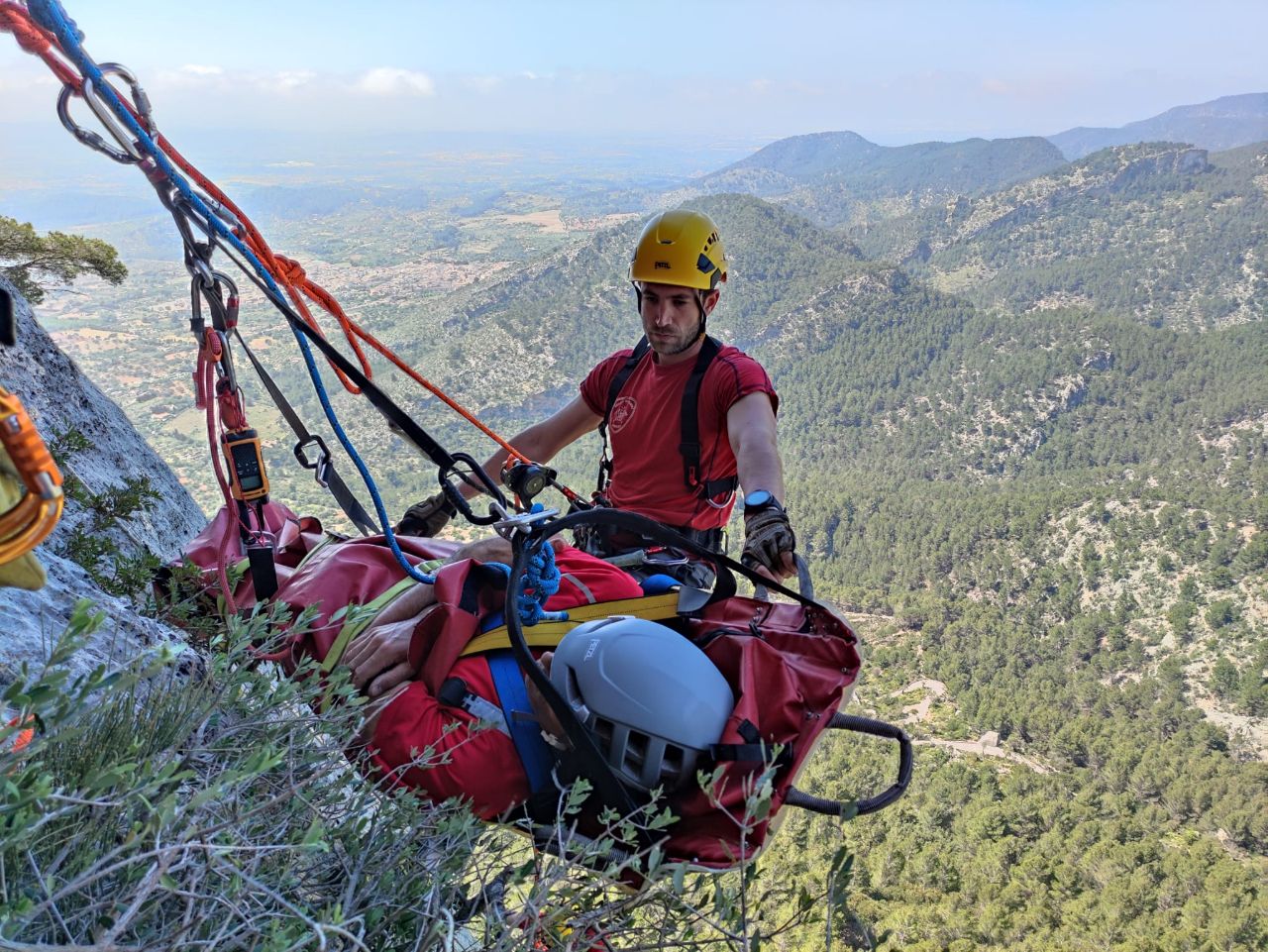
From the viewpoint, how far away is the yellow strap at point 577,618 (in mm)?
2484

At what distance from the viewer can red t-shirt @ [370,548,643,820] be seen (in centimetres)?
221

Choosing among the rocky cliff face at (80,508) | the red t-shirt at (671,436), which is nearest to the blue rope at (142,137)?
the rocky cliff face at (80,508)

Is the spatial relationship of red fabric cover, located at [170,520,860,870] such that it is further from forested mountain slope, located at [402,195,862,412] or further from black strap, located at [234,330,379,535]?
forested mountain slope, located at [402,195,862,412]

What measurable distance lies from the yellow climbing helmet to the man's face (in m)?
0.05

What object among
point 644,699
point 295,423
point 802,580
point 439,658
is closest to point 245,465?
point 295,423

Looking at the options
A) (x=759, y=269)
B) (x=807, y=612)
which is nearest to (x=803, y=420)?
(x=759, y=269)

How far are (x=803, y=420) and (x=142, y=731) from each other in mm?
146502

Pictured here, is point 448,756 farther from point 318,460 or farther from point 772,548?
point 772,548

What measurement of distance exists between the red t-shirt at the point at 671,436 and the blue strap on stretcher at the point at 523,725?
161 cm

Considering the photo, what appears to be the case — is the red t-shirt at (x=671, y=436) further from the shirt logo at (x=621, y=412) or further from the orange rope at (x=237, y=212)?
the orange rope at (x=237, y=212)

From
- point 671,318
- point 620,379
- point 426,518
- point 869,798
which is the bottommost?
point 869,798

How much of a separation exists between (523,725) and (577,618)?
0.43 m

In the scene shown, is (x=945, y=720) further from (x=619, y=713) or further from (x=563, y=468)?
(x=619, y=713)

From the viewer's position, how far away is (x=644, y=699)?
224 centimetres
